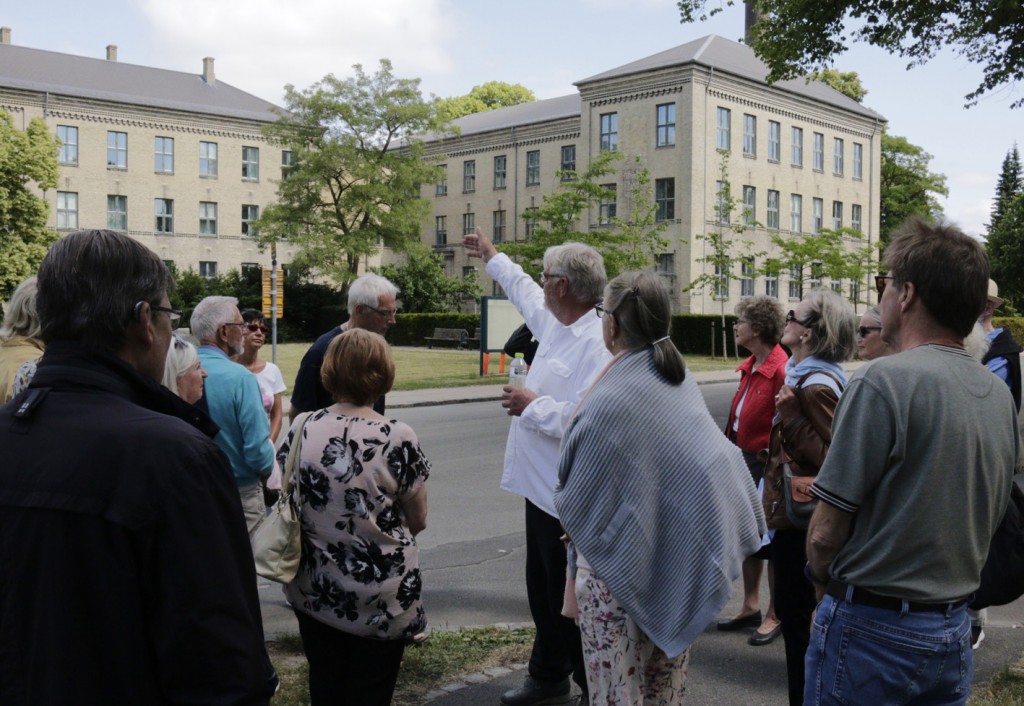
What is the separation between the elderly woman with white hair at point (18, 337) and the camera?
428 centimetres

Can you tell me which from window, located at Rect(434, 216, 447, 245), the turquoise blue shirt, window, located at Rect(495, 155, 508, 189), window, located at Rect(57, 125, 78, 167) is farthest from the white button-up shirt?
window, located at Rect(434, 216, 447, 245)

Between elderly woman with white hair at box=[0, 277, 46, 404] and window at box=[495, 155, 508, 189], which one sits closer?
elderly woman with white hair at box=[0, 277, 46, 404]

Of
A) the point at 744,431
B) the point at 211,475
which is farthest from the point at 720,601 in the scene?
the point at 744,431

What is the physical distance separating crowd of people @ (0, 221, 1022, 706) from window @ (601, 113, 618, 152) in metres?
46.5

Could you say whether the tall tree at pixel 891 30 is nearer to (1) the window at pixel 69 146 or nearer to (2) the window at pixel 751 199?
(2) the window at pixel 751 199

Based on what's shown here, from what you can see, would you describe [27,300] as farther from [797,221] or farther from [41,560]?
[797,221]

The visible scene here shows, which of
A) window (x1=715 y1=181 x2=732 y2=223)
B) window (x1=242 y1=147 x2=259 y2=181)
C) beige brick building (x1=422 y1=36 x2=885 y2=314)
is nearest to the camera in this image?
window (x1=715 y1=181 x2=732 y2=223)

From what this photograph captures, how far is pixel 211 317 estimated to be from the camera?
545 centimetres

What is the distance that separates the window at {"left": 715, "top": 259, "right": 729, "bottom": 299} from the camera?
43044mm

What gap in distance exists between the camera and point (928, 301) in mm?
2693

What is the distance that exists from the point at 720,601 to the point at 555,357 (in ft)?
5.59

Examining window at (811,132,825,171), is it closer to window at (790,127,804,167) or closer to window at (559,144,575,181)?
window at (790,127,804,167)

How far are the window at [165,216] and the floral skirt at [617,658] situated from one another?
5808 centimetres

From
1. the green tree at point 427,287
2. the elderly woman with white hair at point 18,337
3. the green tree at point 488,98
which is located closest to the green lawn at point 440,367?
the green tree at point 427,287
